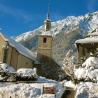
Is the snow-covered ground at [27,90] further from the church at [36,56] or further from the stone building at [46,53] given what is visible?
the stone building at [46,53]

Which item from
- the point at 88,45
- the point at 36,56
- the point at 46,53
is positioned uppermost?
the point at 46,53

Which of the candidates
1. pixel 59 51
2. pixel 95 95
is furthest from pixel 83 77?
pixel 59 51

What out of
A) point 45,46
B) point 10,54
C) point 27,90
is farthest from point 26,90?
point 45,46

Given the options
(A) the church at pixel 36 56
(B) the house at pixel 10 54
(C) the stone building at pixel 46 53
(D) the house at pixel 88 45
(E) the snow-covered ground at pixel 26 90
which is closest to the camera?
(E) the snow-covered ground at pixel 26 90

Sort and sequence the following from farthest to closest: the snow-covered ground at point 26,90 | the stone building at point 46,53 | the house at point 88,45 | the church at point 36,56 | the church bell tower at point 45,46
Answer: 1. the church bell tower at point 45,46
2. the stone building at point 46,53
3. the church at point 36,56
4. the house at point 88,45
5. the snow-covered ground at point 26,90

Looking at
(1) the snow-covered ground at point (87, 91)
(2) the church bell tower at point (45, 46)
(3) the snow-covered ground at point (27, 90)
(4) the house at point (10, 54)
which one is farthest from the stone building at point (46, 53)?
(1) the snow-covered ground at point (87, 91)

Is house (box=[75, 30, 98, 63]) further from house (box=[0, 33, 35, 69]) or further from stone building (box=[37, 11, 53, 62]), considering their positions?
stone building (box=[37, 11, 53, 62])

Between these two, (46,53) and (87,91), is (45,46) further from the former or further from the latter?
(87,91)

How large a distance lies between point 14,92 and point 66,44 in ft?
553

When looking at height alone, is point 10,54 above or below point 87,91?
above

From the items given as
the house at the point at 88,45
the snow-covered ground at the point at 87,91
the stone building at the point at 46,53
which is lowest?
the snow-covered ground at the point at 87,91

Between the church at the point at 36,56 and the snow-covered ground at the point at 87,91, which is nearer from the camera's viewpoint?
the snow-covered ground at the point at 87,91

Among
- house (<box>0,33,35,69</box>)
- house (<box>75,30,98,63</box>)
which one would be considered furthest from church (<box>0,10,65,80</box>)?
house (<box>75,30,98,63</box>)

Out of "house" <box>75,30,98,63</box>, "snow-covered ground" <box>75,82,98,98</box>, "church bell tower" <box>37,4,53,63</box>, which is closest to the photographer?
"snow-covered ground" <box>75,82,98,98</box>
